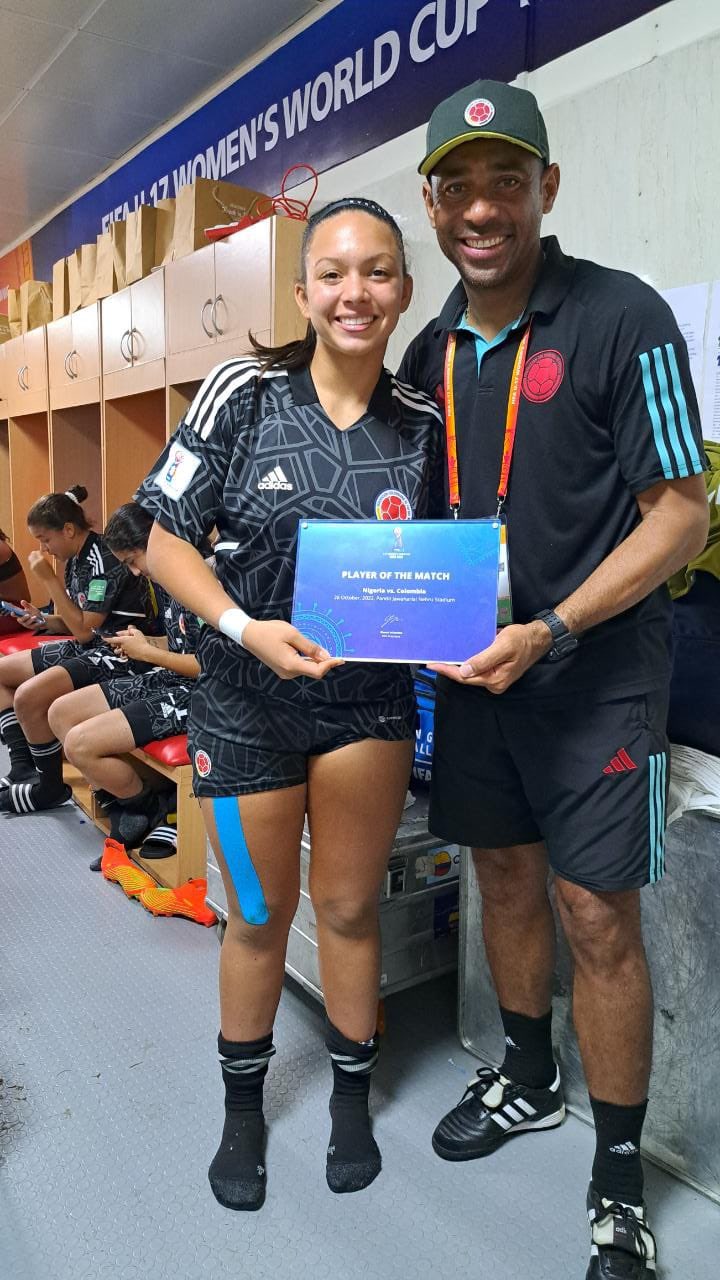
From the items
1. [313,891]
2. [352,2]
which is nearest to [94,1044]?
[313,891]

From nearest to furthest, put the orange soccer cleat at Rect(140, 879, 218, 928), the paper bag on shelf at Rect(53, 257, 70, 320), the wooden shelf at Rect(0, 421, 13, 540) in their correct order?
1. the orange soccer cleat at Rect(140, 879, 218, 928)
2. the paper bag on shelf at Rect(53, 257, 70, 320)
3. the wooden shelf at Rect(0, 421, 13, 540)

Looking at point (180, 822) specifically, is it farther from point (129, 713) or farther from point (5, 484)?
point (5, 484)

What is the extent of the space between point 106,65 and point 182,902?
3.48 metres

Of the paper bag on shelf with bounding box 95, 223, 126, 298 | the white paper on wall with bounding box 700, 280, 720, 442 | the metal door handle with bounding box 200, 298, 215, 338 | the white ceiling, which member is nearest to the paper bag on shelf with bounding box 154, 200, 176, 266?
the paper bag on shelf with bounding box 95, 223, 126, 298

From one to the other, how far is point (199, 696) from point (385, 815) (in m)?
0.37

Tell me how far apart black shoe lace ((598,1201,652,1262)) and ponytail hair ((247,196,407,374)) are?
55.5 inches

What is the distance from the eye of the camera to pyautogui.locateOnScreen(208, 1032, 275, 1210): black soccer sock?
1450 millimetres

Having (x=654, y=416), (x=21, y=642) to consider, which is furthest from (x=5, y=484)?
(x=654, y=416)

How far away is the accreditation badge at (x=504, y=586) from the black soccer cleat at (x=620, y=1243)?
3.04ft

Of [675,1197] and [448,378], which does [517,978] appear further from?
[448,378]

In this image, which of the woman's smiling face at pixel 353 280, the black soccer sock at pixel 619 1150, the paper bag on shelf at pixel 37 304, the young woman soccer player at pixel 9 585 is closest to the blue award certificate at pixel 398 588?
the woman's smiling face at pixel 353 280

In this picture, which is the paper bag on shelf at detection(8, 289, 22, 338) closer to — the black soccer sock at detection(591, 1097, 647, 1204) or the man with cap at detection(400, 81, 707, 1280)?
the man with cap at detection(400, 81, 707, 1280)

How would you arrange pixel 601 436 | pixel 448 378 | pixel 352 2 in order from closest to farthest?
pixel 601 436 < pixel 448 378 < pixel 352 2

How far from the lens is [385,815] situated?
1409mm
